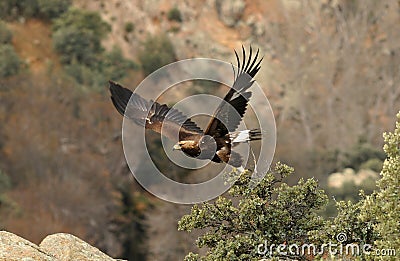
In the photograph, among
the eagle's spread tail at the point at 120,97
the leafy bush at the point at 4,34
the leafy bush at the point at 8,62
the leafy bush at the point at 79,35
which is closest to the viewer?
the eagle's spread tail at the point at 120,97

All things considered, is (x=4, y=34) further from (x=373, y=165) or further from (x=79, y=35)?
(x=373, y=165)

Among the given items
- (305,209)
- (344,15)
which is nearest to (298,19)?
(344,15)

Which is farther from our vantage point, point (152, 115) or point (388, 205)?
point (152, 115)

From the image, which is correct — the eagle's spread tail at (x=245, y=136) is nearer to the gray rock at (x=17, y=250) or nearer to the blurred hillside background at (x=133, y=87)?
the gray rock at (x=17, y=250)

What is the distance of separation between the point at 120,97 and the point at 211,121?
2.97 metres

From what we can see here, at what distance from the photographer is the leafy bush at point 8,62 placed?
55094 mm

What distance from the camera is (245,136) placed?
46.3 ft

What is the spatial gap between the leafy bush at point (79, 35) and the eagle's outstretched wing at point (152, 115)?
48.8 meters

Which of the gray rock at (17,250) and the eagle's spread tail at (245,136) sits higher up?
the eagle's spread tail at (245,136)

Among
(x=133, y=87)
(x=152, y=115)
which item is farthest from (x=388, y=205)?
(x=133, y=87)

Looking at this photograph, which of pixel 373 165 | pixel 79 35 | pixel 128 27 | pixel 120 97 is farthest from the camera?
pixel 128 27

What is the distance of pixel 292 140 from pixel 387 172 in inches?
1877

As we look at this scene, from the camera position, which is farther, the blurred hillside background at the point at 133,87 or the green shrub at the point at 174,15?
the green shrub at the point at 174,15

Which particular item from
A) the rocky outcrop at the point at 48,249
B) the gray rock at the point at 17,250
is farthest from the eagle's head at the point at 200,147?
the gray rock at the point at 17,250
